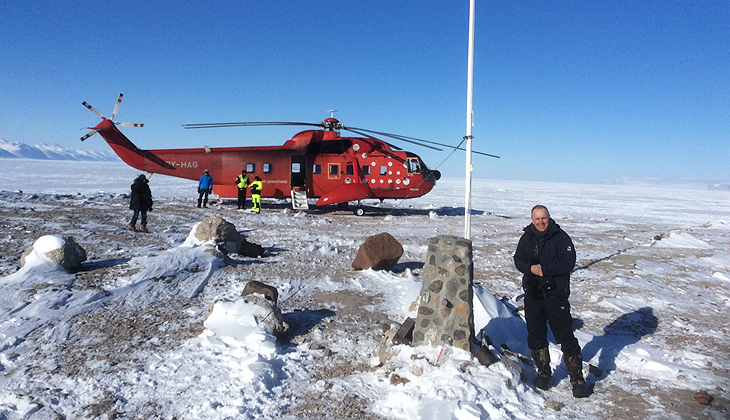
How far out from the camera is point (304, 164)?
1638 centimetres

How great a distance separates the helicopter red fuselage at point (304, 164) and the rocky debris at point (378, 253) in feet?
28.2

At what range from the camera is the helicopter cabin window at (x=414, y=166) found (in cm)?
1635

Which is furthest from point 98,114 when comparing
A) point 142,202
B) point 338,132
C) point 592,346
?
point 592,346

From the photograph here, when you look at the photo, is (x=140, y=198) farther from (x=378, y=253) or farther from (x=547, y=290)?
(x=547, y=290)

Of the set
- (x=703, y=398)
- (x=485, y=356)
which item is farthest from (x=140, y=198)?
(x=703, y=398)

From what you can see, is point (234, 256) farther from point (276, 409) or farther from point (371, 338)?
point (276, 409)

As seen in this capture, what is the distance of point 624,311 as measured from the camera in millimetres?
6113

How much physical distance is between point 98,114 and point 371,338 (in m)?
16.7

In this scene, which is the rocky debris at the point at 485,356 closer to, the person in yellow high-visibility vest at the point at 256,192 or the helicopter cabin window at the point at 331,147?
the person in yellow high-visibility vest at the point at 256,192

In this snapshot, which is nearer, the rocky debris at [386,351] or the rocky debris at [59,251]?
the rocky debris at [386,351]

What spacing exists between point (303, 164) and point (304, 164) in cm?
5

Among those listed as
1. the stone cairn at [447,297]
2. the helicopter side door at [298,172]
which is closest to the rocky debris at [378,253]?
the stone cairn at [447,297]

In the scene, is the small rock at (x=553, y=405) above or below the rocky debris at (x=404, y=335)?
below

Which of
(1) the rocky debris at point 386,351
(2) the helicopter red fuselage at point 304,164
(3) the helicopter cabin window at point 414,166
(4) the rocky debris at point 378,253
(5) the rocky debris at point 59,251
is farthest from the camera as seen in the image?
(3) the helicopter cabin window at point 414,166
